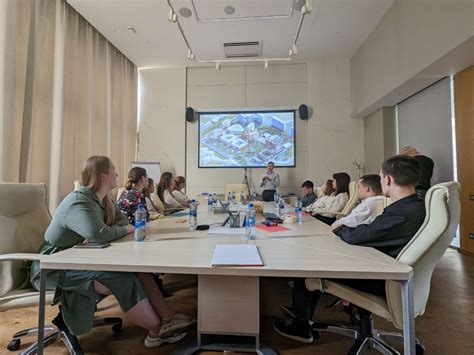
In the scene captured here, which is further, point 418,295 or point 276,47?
point 276,47

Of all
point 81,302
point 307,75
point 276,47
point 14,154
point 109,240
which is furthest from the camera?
point 307,75

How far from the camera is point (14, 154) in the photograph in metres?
3.27

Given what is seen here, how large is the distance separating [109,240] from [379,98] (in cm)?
509

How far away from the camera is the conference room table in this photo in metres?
0.99

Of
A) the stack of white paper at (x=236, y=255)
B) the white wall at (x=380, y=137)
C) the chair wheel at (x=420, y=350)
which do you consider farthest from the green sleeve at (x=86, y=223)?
the white wall at (x=380, y=137)

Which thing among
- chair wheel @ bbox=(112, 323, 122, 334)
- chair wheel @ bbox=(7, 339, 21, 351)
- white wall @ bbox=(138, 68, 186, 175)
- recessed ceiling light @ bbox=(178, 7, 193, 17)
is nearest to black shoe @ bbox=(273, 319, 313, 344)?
chair wheel @ bbox=(112, 323, 122, 334)

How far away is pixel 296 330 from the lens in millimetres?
1653

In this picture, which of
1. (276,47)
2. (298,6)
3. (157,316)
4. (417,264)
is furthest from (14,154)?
(276,47)

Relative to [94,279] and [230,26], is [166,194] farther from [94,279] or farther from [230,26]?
[230,26]

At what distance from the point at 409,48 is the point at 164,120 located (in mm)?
5182

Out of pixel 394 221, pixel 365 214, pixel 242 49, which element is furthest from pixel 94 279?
pixel 242 49

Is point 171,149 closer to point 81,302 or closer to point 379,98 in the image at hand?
point 379,98

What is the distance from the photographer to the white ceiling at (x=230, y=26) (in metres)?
4.20

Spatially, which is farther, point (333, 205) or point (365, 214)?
point (333, 205)
